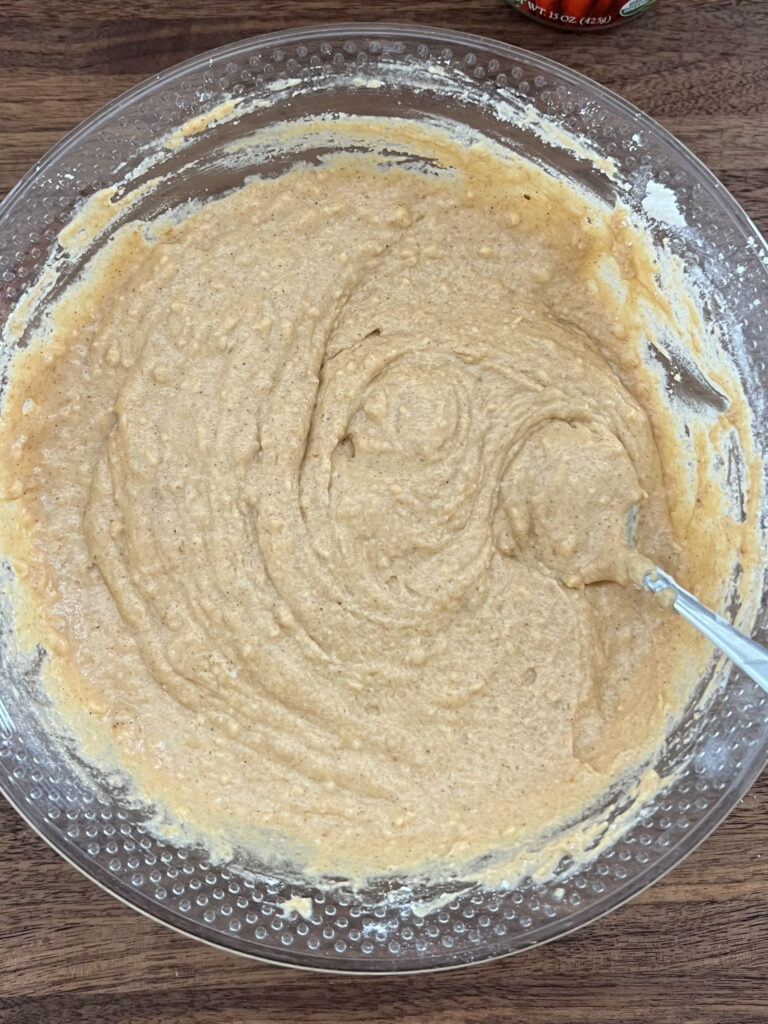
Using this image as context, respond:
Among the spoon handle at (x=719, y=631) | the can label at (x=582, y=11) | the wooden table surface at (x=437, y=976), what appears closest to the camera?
the spoon handle at (x=719, y=631)

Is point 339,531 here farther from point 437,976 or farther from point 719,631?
point 437,976

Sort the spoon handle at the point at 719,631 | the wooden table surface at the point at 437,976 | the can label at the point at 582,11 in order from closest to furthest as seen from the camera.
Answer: the spoon handle at the point at 719,631 → the can label at the point at 582,11 → the wooden table surface at the point at 437,976

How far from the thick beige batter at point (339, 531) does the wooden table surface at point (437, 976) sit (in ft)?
0.99

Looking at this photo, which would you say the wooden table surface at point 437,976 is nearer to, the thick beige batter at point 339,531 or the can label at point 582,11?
the can label at point 582,11

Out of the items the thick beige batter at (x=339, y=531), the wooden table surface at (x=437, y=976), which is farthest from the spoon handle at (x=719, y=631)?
the wooden table surface at (x=437, y=976)

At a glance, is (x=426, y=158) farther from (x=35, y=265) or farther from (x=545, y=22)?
(x=35, y=265)

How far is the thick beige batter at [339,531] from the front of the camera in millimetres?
1967

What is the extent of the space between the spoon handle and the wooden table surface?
50 cm

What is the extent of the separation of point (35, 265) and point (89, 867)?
131 centimetres

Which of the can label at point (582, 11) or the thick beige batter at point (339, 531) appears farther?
the thick beige batter at point (339, 531)

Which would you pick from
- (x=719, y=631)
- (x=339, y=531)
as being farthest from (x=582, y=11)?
Result: (x=719, y=631)

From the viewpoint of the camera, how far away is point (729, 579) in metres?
2.00

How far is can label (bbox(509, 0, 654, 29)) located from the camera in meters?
1.84

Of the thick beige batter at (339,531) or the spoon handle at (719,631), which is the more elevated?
the thick beige batter at (339,531)
